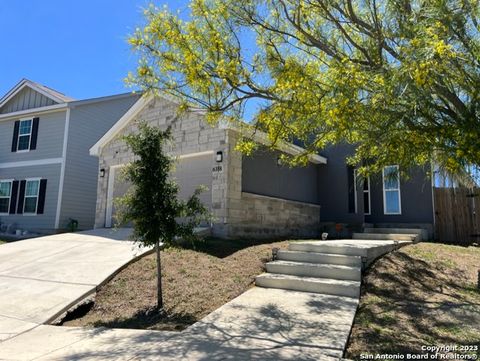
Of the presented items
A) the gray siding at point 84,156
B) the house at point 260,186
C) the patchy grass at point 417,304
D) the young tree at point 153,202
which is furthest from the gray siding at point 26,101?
the patchy grass at point 417,304

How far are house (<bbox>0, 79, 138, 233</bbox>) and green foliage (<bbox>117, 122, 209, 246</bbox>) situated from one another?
12428mm

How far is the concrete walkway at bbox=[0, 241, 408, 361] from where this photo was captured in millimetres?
4504

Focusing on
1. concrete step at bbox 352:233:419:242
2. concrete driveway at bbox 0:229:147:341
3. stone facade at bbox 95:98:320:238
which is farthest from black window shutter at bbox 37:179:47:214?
concrete step at bbox 352:233:419:242

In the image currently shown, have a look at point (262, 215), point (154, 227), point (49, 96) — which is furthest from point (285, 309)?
point (49, 96)

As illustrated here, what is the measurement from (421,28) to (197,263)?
244 inches

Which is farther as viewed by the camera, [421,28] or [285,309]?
[285,309]

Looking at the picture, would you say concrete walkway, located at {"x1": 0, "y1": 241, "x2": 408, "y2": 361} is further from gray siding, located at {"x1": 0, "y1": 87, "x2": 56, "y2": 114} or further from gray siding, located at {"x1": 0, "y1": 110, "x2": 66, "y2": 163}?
gray siding, located at {"x1": 0, "y1": 87, "x2": 56, "y2": 114}

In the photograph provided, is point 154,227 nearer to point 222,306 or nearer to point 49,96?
point 222,306

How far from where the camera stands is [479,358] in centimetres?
430

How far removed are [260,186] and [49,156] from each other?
11655 millimetres

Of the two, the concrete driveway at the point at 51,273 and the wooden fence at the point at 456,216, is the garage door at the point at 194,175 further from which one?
the wooden fence at the point at 456,216

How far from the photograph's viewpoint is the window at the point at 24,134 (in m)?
19.3

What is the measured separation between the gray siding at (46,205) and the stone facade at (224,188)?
14.8 ft

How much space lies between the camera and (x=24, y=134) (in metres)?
19.4
